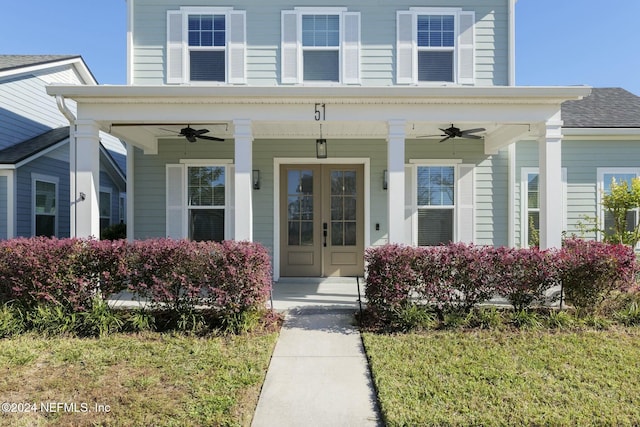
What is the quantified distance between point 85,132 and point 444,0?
22.8 feet

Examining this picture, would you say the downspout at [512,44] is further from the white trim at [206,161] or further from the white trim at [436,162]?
the white trim at [206,161]

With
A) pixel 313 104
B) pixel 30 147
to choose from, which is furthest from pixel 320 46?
pixel 30 147

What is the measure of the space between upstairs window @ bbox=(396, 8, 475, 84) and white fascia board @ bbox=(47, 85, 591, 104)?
2.24m

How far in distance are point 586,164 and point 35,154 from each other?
1175 centimetres

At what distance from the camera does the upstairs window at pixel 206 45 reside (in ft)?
23.0

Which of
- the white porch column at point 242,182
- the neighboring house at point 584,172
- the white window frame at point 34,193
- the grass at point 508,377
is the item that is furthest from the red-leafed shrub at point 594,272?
the white window frame at point 34,193

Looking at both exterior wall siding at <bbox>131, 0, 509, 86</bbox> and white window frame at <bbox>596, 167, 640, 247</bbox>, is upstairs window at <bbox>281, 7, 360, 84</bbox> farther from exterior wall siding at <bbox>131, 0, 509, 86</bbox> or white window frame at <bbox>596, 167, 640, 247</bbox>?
white window frame at <bbox>596, 167, 640, 247</bbox>

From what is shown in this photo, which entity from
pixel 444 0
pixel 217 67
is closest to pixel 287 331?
pixel 217 67

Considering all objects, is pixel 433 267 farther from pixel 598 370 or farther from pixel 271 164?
pixel 271 164

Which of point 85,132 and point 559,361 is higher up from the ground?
point 85,132

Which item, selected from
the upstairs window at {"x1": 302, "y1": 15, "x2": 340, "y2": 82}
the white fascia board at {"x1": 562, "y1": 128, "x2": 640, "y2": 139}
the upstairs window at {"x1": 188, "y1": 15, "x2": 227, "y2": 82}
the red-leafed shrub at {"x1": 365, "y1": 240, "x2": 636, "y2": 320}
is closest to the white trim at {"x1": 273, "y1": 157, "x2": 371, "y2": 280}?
the upstairs window at {"x1": 302, "y1": 15, "x2": 340, "y2": 82}

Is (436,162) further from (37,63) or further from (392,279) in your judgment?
(37,63)

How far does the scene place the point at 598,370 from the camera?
3.32m

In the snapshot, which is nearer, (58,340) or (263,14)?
(58,340)
